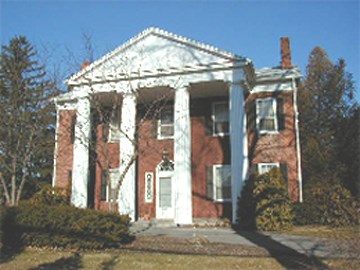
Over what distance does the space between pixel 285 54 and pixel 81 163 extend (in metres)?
13.4

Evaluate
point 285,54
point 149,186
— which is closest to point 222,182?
point 149,186

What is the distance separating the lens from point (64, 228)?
10766 mm

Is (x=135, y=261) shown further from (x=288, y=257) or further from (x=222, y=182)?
(x=222, y=182)

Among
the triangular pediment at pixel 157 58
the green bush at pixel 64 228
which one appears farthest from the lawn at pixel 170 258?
the triangular pediment at pixel 157 58

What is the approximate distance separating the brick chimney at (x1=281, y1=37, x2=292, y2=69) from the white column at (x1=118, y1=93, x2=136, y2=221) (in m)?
9.21

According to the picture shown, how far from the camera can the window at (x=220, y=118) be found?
2028 centimetres

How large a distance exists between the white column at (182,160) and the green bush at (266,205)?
254 centimetres

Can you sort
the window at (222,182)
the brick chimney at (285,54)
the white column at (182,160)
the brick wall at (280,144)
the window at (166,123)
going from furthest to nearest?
1. the brick chimney at (285,54)
2. the window at (166,123)
3. the window at (222,182)
4. the brick wall at (280,144)
5. the white column at (182,160)

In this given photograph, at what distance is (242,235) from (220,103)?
29.2ft

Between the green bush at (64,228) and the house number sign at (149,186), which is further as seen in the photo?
the house number sign at (149,186)

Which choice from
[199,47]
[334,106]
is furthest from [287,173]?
[334,106]

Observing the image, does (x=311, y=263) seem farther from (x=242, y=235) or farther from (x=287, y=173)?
(x=287, y=173)

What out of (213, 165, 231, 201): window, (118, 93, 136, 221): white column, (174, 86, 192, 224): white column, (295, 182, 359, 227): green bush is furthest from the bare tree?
(295, 182, 359, 227): green bush

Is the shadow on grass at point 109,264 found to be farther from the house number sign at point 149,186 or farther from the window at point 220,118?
the window at point 220,118
